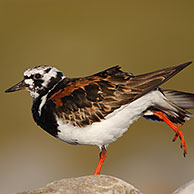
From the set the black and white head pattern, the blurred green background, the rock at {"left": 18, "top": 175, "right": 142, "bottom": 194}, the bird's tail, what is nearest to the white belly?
the bird's tail

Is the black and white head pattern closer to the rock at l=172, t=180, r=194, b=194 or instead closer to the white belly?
the white belly

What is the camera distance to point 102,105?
8.41 meters

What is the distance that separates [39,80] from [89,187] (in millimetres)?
2543

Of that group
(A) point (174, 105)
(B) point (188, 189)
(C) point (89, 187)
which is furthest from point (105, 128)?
(B) point (188, 189)

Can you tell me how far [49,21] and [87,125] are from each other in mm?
17439

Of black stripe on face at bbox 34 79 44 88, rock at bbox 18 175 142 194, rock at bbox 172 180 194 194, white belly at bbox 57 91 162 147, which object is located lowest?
rock at bbox 172 180 194 194

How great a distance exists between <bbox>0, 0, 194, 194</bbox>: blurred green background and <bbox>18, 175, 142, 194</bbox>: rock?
5497 millimetres

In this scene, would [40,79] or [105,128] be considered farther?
[40,79]

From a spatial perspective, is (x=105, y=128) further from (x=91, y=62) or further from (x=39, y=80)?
(x=91, y=62)

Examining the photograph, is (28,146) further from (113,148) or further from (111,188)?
(111,188)

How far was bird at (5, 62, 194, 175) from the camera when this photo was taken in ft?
27.3

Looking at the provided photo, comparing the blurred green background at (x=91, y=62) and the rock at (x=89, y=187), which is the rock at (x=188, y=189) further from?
the blurred green background at (x=91, y=62)

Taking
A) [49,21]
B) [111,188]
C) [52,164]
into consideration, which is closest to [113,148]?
[52,164]

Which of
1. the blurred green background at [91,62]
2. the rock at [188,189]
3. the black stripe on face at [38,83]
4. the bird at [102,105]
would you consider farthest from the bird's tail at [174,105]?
the blurred green background at [91,62]
